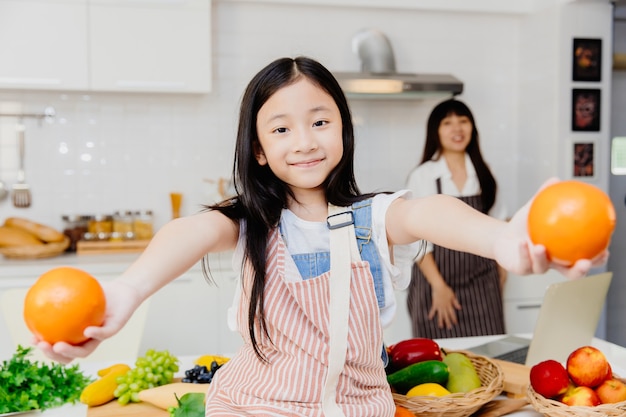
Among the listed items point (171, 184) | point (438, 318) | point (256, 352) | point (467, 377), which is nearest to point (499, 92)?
point (438, 318)

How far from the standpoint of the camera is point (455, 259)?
109 inches

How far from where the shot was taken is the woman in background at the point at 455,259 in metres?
2.75

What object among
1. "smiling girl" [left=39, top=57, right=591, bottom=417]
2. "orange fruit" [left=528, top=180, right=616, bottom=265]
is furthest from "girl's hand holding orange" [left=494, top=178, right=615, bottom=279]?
"smiling girl" [left=39, top=57, right=591, bottom=417]

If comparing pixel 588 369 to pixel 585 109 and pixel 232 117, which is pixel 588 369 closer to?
pixel 585 109

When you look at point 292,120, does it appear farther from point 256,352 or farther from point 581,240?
point 581,240

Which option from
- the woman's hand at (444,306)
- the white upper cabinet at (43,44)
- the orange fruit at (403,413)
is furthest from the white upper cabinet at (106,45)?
A: the orange fruit at (403,413)

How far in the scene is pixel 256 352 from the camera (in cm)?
106

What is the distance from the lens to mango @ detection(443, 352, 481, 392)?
1235mm

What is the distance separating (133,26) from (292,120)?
88.2 inches

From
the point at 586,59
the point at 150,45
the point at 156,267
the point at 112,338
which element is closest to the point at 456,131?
the point at 586,59

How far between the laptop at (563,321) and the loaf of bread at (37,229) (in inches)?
82.1

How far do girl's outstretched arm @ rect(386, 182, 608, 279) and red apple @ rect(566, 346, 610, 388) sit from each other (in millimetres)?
392

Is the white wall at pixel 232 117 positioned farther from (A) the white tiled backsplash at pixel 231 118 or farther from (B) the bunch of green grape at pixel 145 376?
(B) the bunch of green grape at pixel 145 376

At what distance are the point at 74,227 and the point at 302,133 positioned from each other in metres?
2.53
